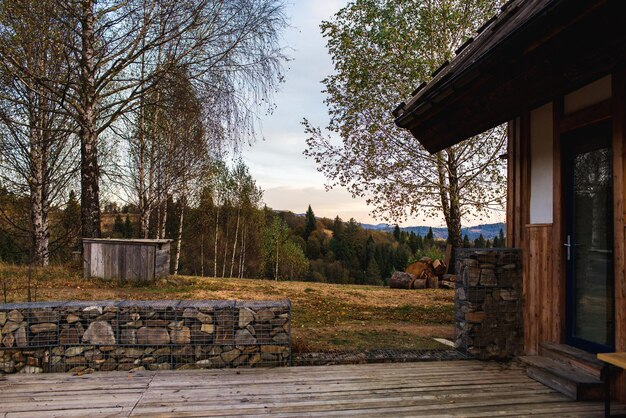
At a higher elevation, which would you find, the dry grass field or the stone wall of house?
the stone wall of house

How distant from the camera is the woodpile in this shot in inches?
468

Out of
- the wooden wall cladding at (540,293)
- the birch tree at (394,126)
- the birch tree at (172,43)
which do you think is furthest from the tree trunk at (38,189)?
the wooden wall cladding at (540,293)

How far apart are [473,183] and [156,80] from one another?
26.9 ft

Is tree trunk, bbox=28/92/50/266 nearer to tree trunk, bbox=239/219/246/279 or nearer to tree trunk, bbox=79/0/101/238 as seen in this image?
tree trunk, bbox=79/0/101/238

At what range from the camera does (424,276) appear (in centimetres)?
1226

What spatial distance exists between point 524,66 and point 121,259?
26.3ft

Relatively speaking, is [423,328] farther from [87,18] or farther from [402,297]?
[87,18]

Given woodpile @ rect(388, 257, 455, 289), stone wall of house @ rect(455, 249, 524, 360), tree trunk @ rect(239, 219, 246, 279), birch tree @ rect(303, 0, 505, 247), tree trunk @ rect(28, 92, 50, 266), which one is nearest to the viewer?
stone wall of house @ rect(455, 249, 524, 360)

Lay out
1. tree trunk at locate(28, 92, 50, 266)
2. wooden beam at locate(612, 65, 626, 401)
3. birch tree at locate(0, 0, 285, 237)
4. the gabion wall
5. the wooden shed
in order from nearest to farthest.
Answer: wooden beam at locate(612, 65, 626, 401), the gabion wall, birch tree at locate(0, 0, 285, 237), the wooden shed, tree trunk at locate(28, 92, 50, 266)

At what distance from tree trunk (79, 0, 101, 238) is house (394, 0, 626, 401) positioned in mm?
6889

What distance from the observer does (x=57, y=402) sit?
314cm

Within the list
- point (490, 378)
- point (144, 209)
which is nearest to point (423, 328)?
point (490, 378)

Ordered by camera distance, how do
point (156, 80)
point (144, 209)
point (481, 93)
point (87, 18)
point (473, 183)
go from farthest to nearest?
point (144, 209) < point (473, 183) < point (156, 80) < point (87, 18) < point (481, 93)

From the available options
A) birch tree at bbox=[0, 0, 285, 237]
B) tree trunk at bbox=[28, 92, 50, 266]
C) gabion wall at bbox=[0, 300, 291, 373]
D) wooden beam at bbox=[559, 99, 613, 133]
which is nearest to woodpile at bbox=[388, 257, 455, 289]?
birch tree at bbox=[0, 0, 285, 237]
